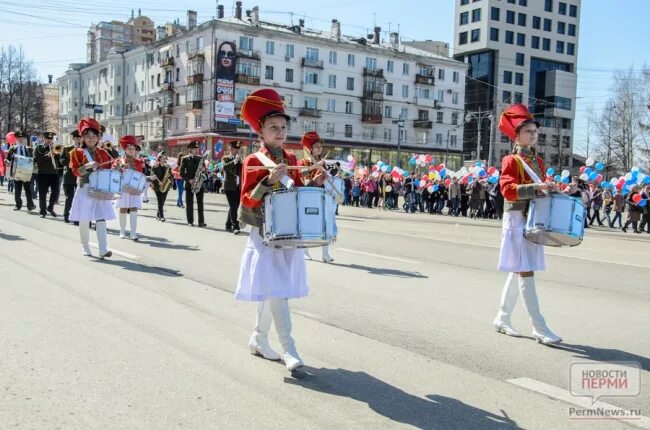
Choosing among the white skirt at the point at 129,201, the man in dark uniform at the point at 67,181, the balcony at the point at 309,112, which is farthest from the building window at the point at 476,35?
the white skirt at the point at 129,201

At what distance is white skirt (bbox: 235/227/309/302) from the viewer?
17.5 feet

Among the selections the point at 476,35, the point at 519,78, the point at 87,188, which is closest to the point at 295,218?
the point at 87,188

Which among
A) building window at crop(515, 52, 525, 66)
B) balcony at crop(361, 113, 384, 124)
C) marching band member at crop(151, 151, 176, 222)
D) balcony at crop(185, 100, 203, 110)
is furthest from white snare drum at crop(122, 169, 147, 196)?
building window at crop(515, 52, 525, 66)

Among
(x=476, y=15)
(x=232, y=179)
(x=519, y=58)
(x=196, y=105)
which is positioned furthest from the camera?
(x=519, y=58)

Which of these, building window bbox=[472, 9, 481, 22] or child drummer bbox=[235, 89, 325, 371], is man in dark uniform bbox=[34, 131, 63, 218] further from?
building window bbox=[472, 9, 481, 22]

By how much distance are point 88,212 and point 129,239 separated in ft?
10.7

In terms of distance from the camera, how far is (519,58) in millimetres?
98688

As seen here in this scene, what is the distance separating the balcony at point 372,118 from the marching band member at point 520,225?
7639 cm

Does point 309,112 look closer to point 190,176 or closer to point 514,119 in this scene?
point 190,176

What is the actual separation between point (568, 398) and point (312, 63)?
75.6 metres

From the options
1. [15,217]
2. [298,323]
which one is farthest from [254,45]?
[298,323]

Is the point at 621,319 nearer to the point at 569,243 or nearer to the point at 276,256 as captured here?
the point at 569,243

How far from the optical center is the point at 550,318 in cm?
783

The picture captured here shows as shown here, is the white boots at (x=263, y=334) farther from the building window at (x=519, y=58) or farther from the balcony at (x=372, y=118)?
the building window at (x=519, y=58)
